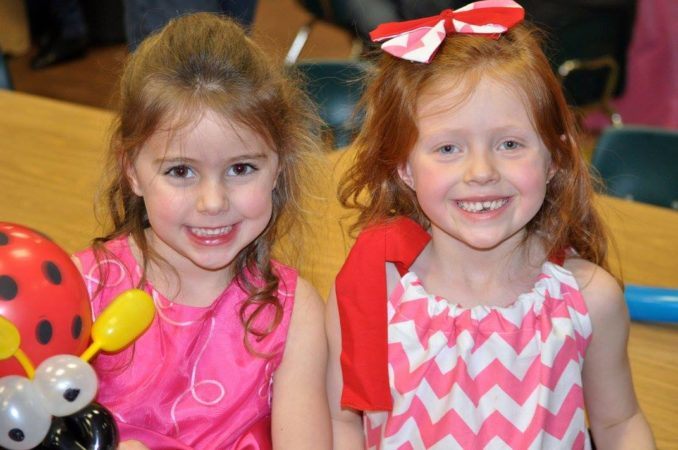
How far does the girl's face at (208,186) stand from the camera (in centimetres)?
110

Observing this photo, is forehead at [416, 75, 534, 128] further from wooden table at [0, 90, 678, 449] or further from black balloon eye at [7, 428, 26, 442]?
black balloon eye at [7, 428, 26, 442]

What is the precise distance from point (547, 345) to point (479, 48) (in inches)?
13.0

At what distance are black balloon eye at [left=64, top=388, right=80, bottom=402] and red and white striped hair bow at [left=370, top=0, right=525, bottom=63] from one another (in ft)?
1.62

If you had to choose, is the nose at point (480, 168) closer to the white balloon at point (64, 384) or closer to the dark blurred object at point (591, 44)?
the white balloon at point (64, 384)

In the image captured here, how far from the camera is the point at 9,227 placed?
99cm

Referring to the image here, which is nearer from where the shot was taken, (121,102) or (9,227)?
(9,227)

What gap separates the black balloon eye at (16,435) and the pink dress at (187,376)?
32 cm

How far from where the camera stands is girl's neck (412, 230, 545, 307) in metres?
1.18

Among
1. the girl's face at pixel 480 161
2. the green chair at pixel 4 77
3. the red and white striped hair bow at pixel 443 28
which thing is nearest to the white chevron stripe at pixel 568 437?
the girl's face at pixel 480 161

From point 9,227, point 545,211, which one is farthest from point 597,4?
point 9,227

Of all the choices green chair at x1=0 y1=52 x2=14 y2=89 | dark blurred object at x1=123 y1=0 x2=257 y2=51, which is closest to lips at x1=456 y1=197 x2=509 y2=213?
dark blurred object at x1=123 y1=0 x2=257 y2=51

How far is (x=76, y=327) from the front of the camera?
0.97 metres

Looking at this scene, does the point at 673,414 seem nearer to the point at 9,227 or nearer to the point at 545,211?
the point at 545,211

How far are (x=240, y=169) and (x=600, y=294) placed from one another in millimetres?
419
